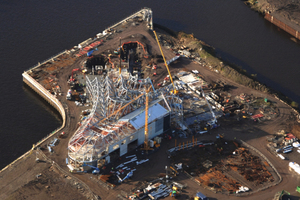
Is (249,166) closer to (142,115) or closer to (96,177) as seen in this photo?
(142,115)

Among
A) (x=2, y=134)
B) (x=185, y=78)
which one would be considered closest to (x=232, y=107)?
(x=185, y=78)

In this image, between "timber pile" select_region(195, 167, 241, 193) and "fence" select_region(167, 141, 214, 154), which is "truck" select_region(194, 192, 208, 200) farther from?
"fence" select_region(167, 141, 214, 154)

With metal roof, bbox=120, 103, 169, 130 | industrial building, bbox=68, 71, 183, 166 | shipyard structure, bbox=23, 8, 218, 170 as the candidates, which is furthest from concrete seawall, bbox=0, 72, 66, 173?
metal roof, bbox=120, 103, 169, 130

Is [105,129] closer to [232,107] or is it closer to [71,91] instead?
[71,91]

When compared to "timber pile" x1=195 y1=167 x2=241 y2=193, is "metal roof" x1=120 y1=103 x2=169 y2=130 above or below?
above

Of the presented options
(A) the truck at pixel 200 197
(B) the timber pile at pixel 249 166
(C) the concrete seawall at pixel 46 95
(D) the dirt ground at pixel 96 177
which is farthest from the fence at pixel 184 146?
(C) the concrete seawall at pixel 46 95

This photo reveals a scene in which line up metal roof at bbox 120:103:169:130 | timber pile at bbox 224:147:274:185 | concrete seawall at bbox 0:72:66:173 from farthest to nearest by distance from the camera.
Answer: concrete seawall at bbox 0:72:66:173
metal roof at bbox 120:103:169:130
timber pile at bbox 224:147:274:185

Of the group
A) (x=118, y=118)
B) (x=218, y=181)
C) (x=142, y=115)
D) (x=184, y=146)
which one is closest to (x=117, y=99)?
(x=118, y=118)

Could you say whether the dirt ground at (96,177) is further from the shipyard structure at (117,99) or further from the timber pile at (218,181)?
the shipyard structure at (117,99)
